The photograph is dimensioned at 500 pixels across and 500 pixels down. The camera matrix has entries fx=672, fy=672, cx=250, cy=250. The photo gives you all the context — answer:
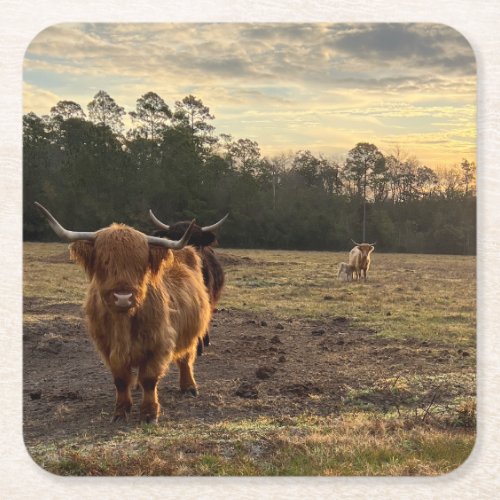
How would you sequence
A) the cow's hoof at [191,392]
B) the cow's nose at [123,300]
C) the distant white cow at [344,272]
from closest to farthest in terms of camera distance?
1. the cow's nose at [123,300]
2. the cow's hoof at [191,392]
3. the distant white cow at [344,272]

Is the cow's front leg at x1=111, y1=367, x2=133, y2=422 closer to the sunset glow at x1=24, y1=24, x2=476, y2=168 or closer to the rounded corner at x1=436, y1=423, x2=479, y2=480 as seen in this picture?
the sunset glow at x1=24, y1=24, x2=476, y2=168

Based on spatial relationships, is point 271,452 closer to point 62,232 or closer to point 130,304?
point 130,304

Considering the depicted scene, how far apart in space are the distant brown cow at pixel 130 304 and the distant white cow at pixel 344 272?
3.99ft

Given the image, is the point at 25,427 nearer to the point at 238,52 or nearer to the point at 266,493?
the point at 266,493

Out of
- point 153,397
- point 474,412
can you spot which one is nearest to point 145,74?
point 153,397

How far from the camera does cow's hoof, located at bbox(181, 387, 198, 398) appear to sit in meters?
4.56

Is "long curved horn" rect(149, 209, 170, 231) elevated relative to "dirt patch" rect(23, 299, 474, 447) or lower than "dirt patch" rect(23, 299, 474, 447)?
elevated

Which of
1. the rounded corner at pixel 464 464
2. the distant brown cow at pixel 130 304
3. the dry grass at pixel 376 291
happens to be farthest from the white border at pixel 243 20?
the distant brown cow at pixel 130 304

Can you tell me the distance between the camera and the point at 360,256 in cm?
482

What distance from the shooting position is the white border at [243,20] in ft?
12.5

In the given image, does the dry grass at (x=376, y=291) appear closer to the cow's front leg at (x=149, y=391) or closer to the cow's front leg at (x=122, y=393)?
the cow's front leg at (x=149, y=391)

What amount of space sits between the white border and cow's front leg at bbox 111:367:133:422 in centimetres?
55

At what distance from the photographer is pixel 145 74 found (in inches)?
158

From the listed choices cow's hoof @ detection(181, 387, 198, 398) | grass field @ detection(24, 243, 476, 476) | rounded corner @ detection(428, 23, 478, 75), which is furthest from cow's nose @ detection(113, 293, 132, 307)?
rounded corner @ detection(428, 23, 478, 75)
